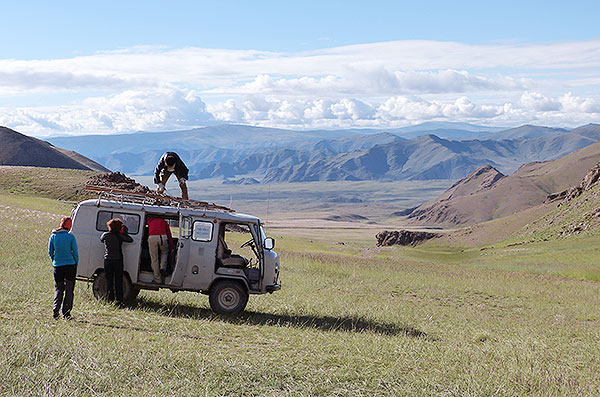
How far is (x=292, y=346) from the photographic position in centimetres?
1173

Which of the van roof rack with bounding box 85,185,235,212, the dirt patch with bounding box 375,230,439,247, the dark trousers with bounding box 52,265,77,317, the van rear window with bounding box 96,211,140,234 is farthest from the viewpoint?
the dirt patch with bounding box 375,230,439,247

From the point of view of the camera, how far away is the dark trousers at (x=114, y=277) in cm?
1517

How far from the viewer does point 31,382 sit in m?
8.30

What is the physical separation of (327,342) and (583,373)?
459cm

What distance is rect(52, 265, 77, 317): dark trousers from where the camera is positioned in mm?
13133

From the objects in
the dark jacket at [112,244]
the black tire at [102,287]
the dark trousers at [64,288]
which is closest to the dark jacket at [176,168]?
the dark jacket at [112,244]

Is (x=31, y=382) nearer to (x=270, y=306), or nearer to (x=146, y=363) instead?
(x=146, y=363)

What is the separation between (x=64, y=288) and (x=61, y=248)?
87 cm

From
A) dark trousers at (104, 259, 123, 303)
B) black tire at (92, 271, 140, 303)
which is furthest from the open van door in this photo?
dark trousers at (104, 259, 123, 303)

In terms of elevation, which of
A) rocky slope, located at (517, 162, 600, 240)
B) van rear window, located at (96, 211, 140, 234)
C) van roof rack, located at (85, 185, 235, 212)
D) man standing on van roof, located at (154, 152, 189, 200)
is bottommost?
rocky slope, located at (517, 162, 600, 240)

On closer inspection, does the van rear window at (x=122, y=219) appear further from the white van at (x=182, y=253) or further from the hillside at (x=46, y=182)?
the hillside at (x=46, y=182)

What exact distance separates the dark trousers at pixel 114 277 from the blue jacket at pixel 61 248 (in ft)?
4.81

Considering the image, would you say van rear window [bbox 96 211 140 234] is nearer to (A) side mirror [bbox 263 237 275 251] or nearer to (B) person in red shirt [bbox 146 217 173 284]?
(B) person in red shirt [bbox 146 217 173 284]

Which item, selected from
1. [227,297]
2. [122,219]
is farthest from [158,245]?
[227,297]
